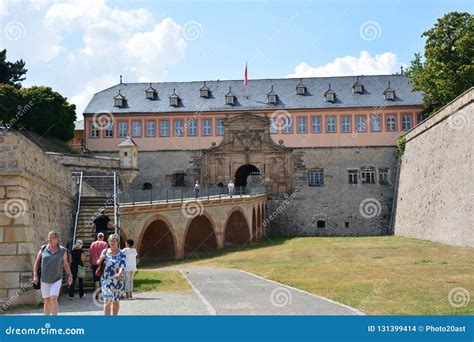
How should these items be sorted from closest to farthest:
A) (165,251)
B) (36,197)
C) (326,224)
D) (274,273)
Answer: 1. (36,197)
2. (274,273)
3. (165,251)
4. (326,224)

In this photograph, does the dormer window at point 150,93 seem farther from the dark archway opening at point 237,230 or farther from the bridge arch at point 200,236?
the bridge arch at point 200,236

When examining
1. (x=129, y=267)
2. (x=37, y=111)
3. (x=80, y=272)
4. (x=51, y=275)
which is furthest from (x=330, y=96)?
(x=51, y=275)

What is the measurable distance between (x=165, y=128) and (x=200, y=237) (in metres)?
16.3

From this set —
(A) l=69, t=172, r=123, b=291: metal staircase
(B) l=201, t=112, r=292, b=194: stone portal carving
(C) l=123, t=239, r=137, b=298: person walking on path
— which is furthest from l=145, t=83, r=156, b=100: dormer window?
(C) l=123, t=239, r=137, b=298: person walking on path

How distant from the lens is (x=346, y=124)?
49406mm

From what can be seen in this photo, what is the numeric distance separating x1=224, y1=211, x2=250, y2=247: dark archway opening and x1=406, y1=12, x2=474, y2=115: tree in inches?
657

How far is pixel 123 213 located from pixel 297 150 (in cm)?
2556

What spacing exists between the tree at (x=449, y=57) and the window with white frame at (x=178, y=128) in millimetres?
19202

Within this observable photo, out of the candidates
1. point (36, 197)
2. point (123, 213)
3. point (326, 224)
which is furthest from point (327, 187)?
point (36, 197)

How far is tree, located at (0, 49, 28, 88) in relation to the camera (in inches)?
1789

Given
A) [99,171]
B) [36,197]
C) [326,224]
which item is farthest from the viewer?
[326,224]

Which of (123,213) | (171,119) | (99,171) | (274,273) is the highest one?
(171,119)

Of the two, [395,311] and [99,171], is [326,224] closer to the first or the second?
[99,171]
